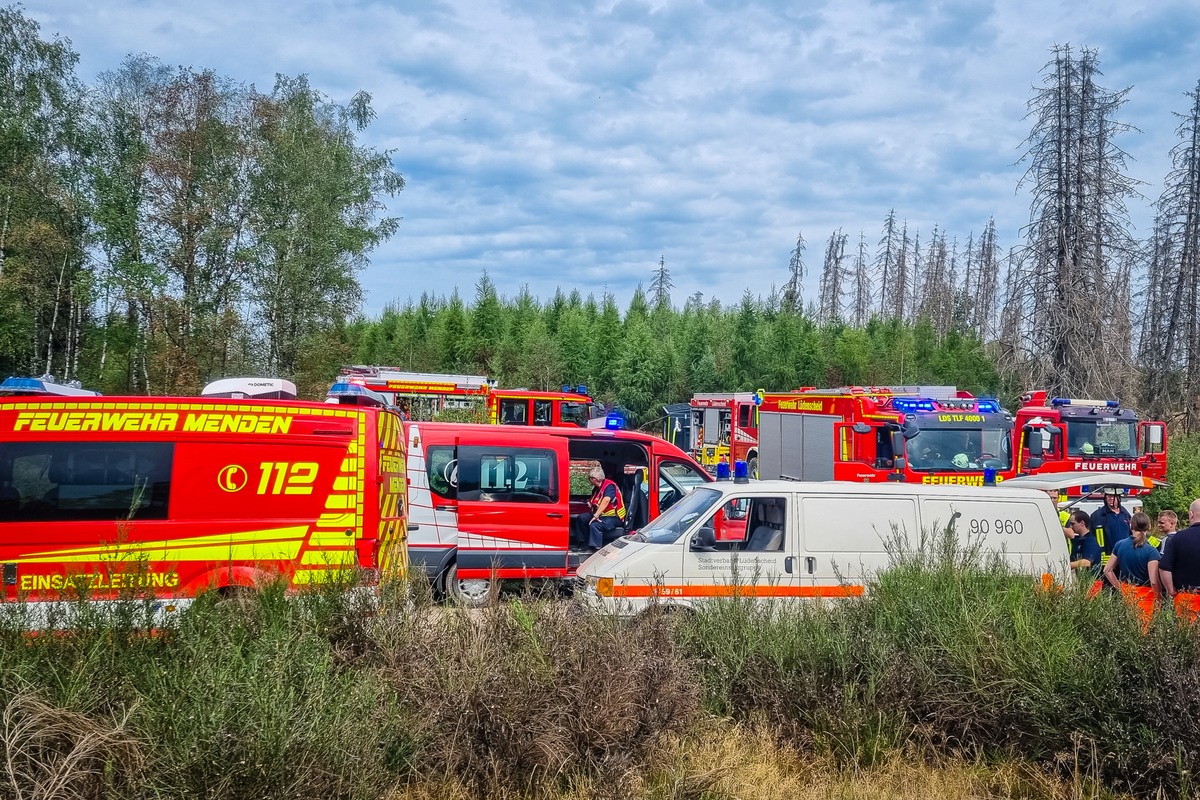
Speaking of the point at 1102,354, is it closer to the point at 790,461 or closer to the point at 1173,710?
the point at 790,461

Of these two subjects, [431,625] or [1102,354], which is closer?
[431,625]

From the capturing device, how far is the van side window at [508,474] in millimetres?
10602

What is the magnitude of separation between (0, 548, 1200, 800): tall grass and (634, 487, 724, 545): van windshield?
2010 mm

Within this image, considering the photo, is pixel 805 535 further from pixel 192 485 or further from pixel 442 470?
pixel 192 485

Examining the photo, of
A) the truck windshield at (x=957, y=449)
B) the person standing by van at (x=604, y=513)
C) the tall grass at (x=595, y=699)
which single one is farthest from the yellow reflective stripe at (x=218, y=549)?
the truck windshield at (x=957, y=449)

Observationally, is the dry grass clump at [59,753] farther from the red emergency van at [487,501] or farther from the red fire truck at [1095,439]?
the red fire truck at [1095,439]

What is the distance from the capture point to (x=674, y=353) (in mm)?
42750

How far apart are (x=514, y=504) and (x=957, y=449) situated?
982 cm

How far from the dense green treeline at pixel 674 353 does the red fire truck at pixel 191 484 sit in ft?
105

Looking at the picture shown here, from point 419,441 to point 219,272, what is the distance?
23.0 m

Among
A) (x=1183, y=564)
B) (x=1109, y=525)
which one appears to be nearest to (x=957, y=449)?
(x=1109, y=525)

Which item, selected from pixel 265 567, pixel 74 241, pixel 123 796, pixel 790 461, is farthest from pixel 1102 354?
pixel 74 241

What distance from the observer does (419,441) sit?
1055 centimetres

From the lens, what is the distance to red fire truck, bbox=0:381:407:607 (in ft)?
22.5
